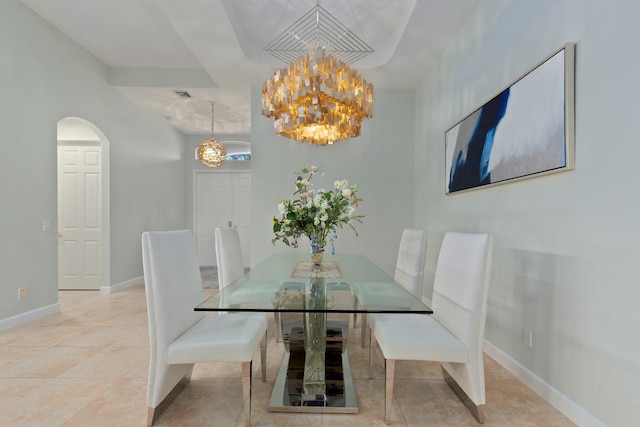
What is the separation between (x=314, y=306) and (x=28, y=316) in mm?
3521

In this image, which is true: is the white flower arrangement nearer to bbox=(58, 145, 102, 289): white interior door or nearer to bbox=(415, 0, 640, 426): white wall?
bbox=(415, 0, 640, 426): white wall

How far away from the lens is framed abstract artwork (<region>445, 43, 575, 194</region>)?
1814 millimetres

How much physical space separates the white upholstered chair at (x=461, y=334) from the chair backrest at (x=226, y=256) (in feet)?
4.07

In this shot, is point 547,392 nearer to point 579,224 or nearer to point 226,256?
point 579,224

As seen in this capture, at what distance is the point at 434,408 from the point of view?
1912mm

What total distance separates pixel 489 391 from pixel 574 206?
3.95 feet

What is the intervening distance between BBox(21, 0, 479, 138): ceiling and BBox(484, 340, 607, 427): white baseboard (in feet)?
9.13

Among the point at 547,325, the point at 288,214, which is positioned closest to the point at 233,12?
the point at 288,214

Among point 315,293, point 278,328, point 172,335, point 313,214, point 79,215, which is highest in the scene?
point 313,214

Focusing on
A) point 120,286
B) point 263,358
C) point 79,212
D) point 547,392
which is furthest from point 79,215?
point 547,392

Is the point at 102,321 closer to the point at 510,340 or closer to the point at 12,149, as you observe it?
the point at 12,149

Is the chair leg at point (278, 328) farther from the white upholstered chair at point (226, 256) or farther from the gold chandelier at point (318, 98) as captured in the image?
the gold chandelier at point (318, 98)

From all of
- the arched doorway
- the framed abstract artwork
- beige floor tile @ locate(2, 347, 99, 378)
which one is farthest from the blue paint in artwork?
the arched doorway

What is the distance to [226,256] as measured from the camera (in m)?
2.60
